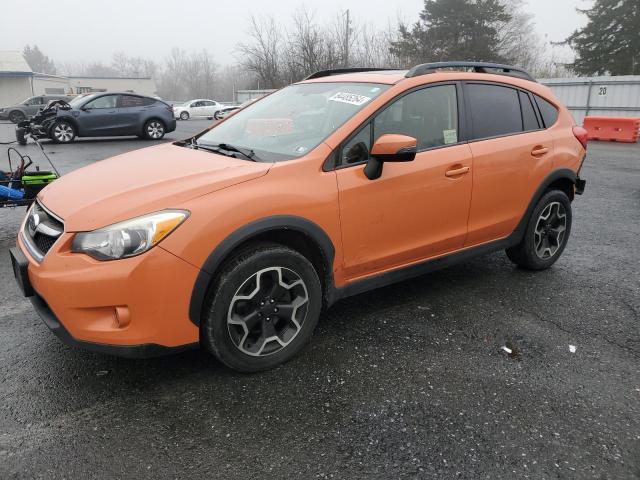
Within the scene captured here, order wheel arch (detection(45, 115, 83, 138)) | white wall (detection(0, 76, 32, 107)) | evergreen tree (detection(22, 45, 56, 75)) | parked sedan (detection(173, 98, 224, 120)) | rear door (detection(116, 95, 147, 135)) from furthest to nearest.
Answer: evergreen tree (detection(22, 45, 56, 75))
white wall (detection(0, 76, 32, 107))
parked sedan (detection(173, 98, 224, 120))
rear door (detection(116, 95, 147, 135))
wheel arch (detection(45, 115, 83, 138))

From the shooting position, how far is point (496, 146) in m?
3.86

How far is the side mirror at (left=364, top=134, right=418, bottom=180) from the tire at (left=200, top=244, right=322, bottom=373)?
0.74m

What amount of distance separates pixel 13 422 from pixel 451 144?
3.13m

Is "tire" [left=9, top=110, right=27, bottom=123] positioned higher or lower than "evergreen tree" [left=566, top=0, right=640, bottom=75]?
lower

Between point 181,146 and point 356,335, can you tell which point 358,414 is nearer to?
point 356,335

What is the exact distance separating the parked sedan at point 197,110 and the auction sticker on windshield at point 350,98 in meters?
34.0

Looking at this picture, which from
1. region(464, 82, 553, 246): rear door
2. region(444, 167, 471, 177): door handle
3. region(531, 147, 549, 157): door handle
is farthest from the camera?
region(531, 147, 549, 157): door handle

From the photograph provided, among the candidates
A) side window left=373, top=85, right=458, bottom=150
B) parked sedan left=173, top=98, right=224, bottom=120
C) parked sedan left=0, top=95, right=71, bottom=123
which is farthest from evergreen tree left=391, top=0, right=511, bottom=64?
side window left=373, top=85, right=458, bottom=150

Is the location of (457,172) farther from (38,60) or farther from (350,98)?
(38,60)

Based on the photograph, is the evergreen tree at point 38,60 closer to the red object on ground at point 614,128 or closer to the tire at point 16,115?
the tire at point 16,115

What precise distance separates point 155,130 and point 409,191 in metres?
14.7

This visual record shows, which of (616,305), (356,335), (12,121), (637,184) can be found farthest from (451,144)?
(12,121)

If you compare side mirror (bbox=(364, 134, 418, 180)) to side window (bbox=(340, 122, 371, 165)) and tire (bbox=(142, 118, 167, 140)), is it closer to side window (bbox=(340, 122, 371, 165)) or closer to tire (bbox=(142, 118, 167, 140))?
side window (bbox=(340, 122, 371, 165))

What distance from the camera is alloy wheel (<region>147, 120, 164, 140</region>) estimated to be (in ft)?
53.3
